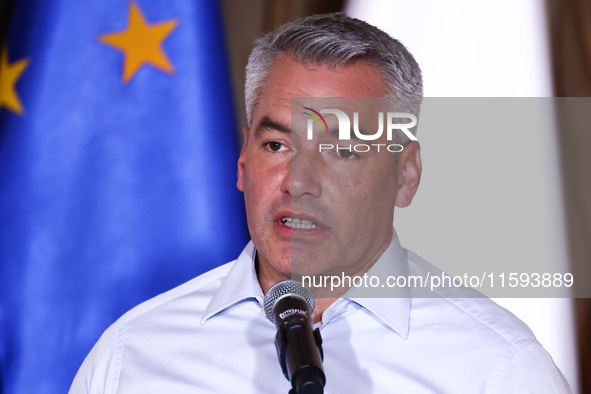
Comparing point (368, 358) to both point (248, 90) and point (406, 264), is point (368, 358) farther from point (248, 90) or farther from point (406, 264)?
point (248, 90)

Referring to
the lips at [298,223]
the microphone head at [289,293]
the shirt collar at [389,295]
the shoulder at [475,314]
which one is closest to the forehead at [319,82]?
the lips at [298,223]

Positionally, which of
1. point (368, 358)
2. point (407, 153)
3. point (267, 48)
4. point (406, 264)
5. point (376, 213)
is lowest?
point (368, 358)

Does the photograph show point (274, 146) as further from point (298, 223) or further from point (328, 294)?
point (328, 294)

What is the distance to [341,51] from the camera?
61.6 inches

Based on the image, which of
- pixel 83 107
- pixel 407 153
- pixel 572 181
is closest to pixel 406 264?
pixel 407 153

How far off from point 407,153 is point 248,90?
17.3 inches

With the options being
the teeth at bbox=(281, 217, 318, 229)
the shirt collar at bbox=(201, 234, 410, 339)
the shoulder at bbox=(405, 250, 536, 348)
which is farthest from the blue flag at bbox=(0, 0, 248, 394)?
the shoulder at bbox=(405, 250, 536, 348)

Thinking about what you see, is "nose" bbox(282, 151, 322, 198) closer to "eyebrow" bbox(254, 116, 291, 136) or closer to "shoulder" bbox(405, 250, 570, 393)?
"eyebrow" bbox(254, 116, 291, 136)

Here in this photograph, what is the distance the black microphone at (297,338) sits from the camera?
754mm

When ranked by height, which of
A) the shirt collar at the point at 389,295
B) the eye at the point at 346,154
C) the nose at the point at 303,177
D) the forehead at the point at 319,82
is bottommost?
the shirt collar at the point at 389,295

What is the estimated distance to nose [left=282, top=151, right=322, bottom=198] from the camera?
1504 mm

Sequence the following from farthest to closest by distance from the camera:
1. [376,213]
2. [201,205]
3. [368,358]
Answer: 1. [201,205]
2. [376,213]
3. [368,358]

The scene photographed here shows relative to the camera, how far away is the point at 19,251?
2.11 metres

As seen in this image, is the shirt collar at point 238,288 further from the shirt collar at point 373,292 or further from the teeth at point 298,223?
the teeth at point 298,223
